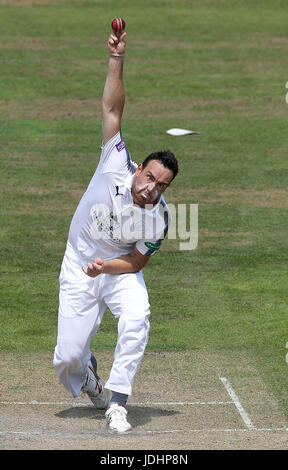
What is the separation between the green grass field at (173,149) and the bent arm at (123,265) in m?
2.00

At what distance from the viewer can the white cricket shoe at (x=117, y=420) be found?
326 inches

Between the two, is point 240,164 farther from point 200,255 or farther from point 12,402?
point 12,402

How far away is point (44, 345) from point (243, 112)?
1200 cm

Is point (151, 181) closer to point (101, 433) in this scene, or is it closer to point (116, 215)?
point (116, 215)

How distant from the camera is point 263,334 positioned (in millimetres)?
11500

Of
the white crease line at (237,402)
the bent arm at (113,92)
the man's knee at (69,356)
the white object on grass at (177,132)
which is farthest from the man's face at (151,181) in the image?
the white object on grass at (177,132)

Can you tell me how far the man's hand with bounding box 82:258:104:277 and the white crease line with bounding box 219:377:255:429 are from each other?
1.86m

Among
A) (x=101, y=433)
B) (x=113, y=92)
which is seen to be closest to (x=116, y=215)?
(x=113, y=92)

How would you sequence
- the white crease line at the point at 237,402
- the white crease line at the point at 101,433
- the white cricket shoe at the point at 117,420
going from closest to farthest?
the white crease line at the point at 101,433, the white cricket shoe at the point at 117,420, the white crease line at the point at 237,402

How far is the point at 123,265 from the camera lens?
28.5 ft

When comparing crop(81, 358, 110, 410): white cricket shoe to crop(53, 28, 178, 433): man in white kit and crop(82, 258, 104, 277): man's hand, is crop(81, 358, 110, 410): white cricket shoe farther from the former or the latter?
crop(82, 258, 104, 277): man's hand

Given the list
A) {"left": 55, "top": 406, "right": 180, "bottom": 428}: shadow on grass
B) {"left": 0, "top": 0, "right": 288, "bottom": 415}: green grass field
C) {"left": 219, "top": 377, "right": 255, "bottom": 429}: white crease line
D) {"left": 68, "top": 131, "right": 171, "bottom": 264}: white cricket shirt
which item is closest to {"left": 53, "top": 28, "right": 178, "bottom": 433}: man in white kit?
{"left": 68, "top": 131, "right": 171, "bottom": 264}: white cricket shirt

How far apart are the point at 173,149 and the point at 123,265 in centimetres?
1115

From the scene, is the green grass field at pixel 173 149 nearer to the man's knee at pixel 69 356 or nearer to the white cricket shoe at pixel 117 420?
the white cricket shoe at pixel 117 420
